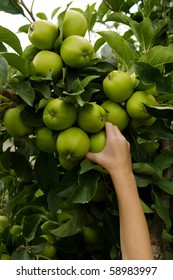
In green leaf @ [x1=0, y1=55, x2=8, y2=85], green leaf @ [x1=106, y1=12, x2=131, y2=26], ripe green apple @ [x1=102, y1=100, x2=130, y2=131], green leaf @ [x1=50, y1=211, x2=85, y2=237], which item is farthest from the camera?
green leaf @ [x1=106, y1=12, x2=131, y2=26]

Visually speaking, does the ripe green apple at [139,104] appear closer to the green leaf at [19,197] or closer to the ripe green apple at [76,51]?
the ripe green apple at [76,51]

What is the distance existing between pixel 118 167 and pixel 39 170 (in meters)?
0.21

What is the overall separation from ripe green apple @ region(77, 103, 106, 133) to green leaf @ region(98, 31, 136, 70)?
0.52 ft

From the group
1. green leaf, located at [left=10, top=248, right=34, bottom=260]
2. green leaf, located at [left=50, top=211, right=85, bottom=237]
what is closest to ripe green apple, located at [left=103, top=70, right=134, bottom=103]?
green leaf, located at [left=50, top=211, right=85, bottom=237]

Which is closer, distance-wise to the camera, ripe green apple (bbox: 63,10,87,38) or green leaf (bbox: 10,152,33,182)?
ripe green apple (bbox: 63,10,87,38)

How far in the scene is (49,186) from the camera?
42.8 inches

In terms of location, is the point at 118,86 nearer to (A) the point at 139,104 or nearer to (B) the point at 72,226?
(A) the point at 139,104

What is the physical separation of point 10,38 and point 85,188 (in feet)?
1.20

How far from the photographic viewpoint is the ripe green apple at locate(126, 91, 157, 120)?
0.97m

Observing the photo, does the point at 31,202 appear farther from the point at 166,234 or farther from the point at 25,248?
the point at 166,234

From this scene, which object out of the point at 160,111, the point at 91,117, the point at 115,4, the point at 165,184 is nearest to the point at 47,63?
the point at 91,117

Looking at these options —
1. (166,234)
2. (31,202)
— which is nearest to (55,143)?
(31,202)

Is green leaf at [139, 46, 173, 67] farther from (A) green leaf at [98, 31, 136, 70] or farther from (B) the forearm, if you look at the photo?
(B) the forearm

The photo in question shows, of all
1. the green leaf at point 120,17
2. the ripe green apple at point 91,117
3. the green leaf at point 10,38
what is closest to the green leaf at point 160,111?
the ripe green apple at point 91,117
